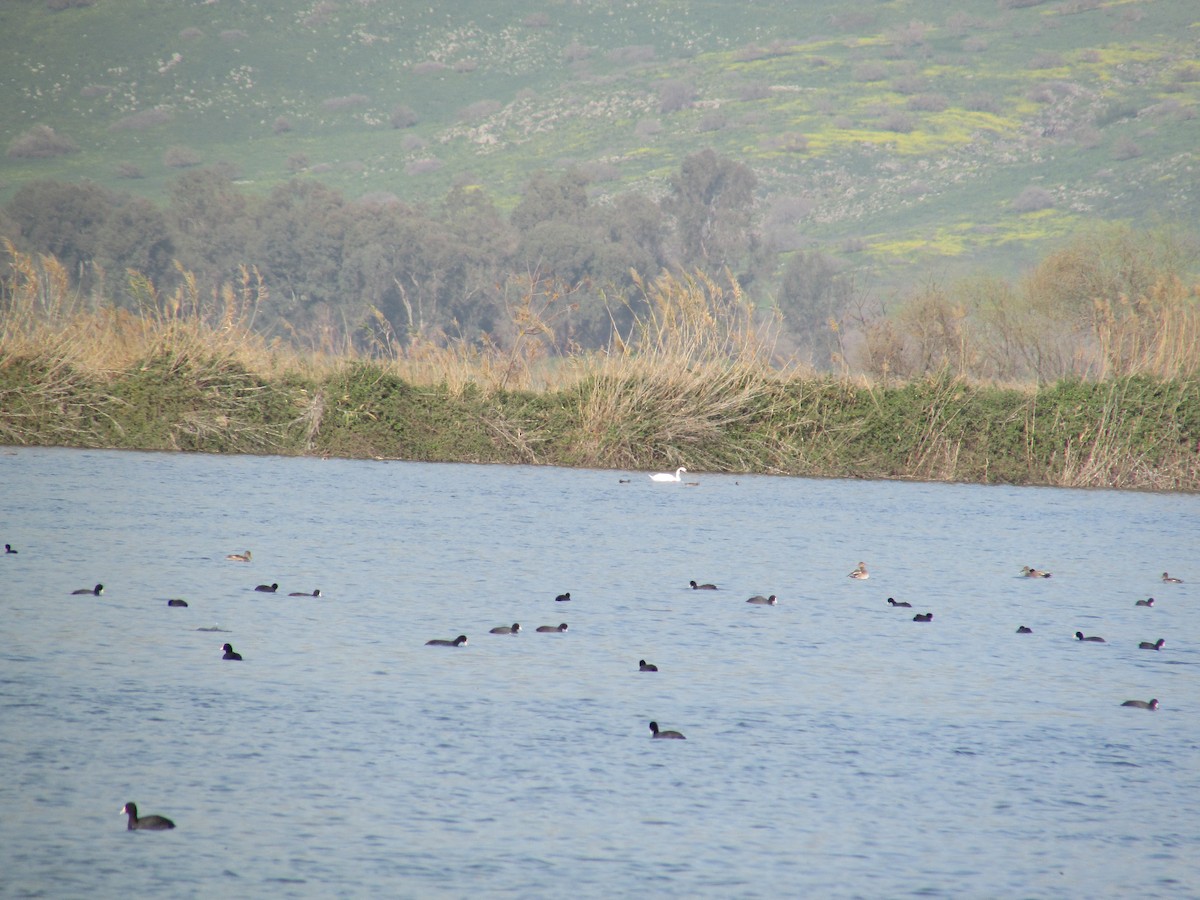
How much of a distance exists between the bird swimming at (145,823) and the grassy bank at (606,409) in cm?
2169

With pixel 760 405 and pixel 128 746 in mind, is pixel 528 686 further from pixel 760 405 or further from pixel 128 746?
pixel 760 405

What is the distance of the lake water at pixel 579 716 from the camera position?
7855 millimetres

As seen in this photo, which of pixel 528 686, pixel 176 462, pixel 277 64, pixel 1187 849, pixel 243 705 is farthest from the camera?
pixel 277 64

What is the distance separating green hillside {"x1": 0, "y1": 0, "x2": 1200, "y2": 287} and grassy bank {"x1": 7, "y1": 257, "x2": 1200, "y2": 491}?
7181 centimetres

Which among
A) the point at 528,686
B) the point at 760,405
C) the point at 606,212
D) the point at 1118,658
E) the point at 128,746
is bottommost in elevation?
the point at 606,212

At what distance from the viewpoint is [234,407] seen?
2992 centimetres

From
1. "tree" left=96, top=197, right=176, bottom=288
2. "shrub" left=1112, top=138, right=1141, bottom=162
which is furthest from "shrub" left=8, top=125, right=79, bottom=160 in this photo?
"shrub" left=1112, top=138, right=1141, bottom=162

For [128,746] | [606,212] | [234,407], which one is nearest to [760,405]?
[234,407]

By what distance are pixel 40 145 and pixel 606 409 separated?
105 metres

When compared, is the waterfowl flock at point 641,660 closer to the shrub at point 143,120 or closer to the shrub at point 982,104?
the shrub at point 982,104

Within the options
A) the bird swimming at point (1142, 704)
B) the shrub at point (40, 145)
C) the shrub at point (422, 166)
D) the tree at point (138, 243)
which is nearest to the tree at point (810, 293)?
the tree at point (138, 243)

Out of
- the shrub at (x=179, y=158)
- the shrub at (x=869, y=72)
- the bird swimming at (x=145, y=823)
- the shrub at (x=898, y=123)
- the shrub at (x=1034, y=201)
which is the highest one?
the bird swimming at (x=145, y=823)

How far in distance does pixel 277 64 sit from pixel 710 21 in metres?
40.2

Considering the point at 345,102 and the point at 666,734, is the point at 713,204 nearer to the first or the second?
the point at 345,102
